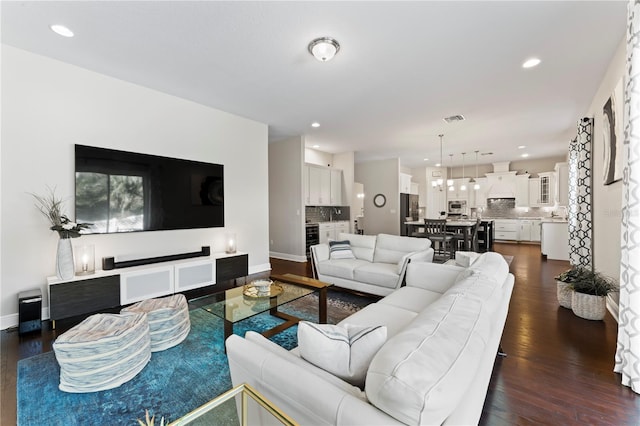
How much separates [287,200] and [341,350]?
5.47 m

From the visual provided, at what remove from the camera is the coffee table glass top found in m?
2.31

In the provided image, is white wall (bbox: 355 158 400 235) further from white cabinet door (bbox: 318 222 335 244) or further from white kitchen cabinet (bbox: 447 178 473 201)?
white kitchen cabinet (bbox: 447 178 473 201)

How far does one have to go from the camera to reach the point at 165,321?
7.84 ft

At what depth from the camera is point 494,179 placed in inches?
381

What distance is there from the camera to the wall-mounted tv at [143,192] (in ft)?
10.9

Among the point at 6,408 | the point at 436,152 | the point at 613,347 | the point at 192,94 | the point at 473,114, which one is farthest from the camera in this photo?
the point at 436,152

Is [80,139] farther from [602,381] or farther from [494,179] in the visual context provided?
[494,179]

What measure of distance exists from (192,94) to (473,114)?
4686mm

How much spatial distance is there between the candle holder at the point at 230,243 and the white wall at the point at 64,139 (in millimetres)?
115

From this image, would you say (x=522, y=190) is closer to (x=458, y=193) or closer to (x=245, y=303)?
(x=458, y=193)

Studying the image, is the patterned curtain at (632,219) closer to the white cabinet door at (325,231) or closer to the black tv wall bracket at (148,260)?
the black tv wall bracket at (148,260)

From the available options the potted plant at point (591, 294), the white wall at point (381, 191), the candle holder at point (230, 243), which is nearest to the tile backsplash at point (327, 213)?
the white wall at point (381, 191)

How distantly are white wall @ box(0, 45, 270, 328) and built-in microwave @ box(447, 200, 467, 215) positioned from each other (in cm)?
925

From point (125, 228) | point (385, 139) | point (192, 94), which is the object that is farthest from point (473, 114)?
point (125, 228)
